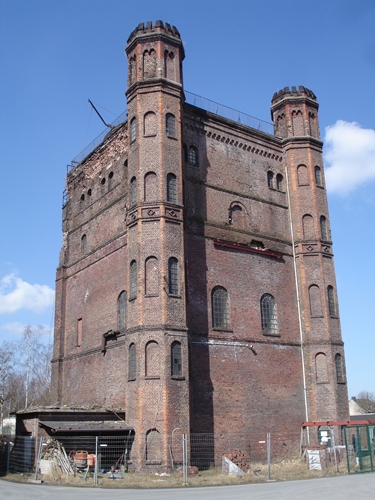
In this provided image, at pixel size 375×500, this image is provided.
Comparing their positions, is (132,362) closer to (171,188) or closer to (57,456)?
(57,456)

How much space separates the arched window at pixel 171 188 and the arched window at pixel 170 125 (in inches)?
79.0

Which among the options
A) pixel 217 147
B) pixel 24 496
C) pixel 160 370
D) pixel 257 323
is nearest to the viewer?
pixel 24 496

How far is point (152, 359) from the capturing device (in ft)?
70.6

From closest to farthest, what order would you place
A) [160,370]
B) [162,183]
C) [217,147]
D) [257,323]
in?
[160,370], [162,183], [257,323], [217,147]

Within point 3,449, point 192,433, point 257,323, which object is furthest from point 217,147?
point 3,449

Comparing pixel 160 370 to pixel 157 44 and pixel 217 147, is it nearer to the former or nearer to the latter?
pixel 217 147

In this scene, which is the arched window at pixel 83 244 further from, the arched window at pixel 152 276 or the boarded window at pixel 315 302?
the boarded window at pixel 315 302

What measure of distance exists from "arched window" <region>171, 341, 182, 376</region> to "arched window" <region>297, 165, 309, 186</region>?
41.9ft

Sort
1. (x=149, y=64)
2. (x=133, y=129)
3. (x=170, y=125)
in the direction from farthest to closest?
(x=149, y=64), (x=133, y=129), (x=170, y=125)

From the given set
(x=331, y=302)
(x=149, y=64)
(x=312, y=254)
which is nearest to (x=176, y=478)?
(x=331, y=302)

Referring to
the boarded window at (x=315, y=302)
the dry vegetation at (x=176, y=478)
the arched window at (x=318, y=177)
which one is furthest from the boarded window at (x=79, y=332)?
the arched window at (x=318, y=177)

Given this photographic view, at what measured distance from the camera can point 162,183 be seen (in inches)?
934

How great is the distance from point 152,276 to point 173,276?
870 mm

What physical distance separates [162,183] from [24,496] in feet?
44.0
